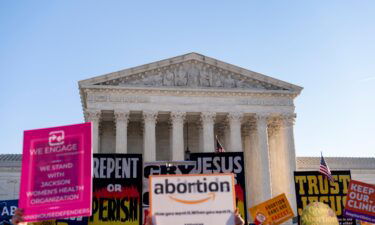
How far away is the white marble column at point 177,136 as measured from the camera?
4276 centimetres

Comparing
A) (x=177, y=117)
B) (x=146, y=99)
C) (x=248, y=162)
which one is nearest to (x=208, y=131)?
(x=177, y=117)

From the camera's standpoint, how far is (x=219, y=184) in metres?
→ 7.88

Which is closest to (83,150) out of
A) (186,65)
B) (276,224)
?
(276,224)

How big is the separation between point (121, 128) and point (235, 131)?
10.4m

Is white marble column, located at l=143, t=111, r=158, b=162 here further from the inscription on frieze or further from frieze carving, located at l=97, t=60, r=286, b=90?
frieze carving, located at l=97, t=60, r=286, b=90

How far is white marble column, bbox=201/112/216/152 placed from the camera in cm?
4359

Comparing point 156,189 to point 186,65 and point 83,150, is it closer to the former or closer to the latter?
point 83,150

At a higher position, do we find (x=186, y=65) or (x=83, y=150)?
(x=186, y=65)

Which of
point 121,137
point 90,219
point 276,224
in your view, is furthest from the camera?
point 121,137

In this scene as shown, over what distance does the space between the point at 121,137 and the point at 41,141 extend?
3495 cm

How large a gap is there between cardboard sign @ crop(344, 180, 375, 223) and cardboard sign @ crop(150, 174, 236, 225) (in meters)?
6.99

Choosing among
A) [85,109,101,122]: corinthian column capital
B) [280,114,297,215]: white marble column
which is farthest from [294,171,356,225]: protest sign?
[85,109,101,122]: corinthian column capital

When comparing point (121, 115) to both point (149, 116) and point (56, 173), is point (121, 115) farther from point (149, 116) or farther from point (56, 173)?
point (56, 173)

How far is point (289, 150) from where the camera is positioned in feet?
147
